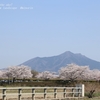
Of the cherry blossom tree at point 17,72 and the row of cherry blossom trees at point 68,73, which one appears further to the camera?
the cherry blossom tree at point 17,72

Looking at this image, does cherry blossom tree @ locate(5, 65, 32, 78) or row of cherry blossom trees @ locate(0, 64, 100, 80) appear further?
cherry blossom tree @ locate(5, 65, 32, 78)

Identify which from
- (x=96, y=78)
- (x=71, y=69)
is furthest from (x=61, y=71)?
(x=96, y=78)

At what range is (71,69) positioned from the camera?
10012 centimetres

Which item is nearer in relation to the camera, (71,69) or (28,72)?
(71,69)

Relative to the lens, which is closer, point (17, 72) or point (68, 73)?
point (68, 73)

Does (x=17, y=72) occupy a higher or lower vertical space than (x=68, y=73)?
higher

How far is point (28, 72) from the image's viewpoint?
112000mm

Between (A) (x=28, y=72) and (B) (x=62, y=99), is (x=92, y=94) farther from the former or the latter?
(A) (x=28, y=72)

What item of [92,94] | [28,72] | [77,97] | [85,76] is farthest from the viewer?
[28,72]

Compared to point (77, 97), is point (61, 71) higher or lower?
higher

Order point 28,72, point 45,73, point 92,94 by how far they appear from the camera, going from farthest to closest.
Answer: point 45,73
point 28,72
point 92,94

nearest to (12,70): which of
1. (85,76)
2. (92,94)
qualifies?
(85,76)

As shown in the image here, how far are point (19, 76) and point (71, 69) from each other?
19368 mm

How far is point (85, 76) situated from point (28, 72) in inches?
890
